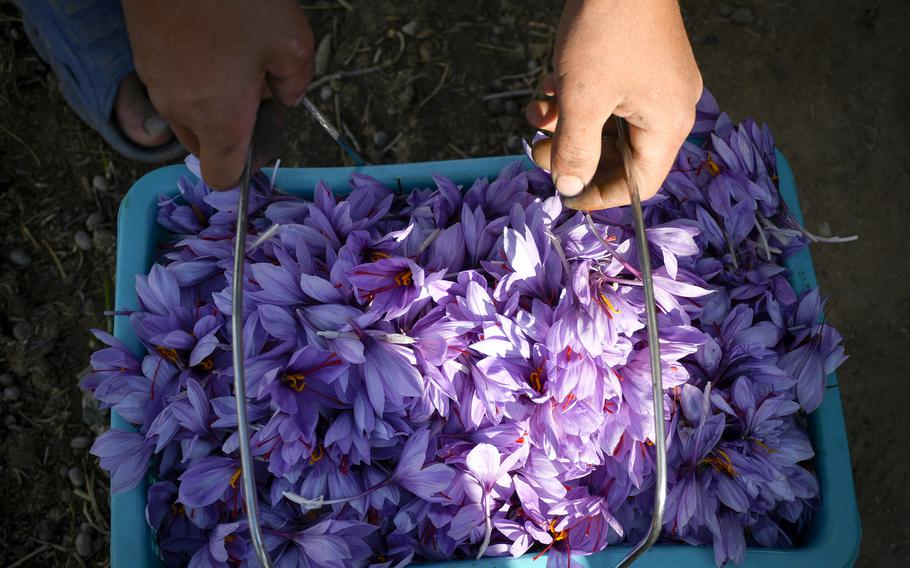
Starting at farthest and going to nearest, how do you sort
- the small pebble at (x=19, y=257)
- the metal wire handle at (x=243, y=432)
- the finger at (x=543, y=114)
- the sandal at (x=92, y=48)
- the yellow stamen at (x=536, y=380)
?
the small pebble at (x=19, y=257) < the sandal at (x=92, y=48) < the finger at (x=543, y=114) < the yellow stamen at (x=536, y=380) < the metal wire handle at (x=243, y=432)

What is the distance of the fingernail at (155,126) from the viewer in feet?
3.80

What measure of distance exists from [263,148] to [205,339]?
18cm

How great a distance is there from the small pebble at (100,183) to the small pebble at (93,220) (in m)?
0.05

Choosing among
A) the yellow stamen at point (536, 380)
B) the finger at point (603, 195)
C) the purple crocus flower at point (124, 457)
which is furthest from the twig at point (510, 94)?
the purple crocus flower at point (124, 457)

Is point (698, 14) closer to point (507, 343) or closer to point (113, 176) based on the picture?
point (507, 343)

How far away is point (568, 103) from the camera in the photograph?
0.60 m

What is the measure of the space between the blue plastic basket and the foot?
432 millimetres

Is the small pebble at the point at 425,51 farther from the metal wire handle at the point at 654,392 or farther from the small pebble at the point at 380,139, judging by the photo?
the metal wire handle at the point at 654,392

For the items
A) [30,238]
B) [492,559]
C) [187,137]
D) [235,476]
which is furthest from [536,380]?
[30,238]

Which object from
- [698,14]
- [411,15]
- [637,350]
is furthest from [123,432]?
[698,14]

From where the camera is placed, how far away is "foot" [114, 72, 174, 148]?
1.15 m

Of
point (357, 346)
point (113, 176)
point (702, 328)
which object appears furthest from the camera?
point (113, 176)

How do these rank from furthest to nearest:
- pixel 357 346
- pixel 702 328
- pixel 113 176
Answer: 1. pixel 113 176
2. pixel 702 328
3. pixel 357 346

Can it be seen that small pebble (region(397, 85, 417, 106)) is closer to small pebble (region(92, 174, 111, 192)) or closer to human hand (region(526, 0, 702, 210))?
small pebble (region(92, 174, 111, 192))
